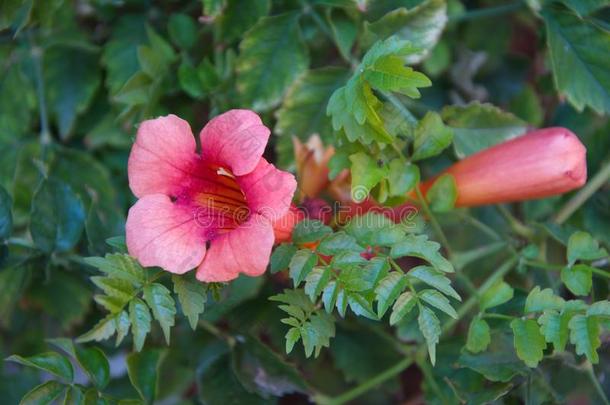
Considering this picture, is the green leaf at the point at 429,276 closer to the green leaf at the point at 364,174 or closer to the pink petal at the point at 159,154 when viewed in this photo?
the green leaf at the point at 364,174

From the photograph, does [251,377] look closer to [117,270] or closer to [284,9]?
[117,270]

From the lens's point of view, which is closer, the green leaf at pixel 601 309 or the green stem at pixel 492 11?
the green leaf at pixel 601 309

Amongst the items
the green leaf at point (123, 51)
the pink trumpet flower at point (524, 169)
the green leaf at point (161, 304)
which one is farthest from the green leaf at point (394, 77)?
the green leaf at point (123, 51)

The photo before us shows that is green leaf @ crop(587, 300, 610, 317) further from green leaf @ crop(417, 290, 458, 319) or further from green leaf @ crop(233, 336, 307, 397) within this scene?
green leaf @ crop(233, 336, 307, 397)

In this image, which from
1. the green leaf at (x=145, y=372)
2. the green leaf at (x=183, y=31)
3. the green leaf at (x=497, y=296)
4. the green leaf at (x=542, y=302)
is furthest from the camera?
the green leaf at (x=183, y=31)

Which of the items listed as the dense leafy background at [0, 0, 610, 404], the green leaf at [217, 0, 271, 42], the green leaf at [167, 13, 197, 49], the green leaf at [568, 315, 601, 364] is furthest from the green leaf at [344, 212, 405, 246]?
the green leaf at [167, 13, 197, 49]

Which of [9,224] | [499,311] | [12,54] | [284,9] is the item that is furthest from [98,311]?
[499,311]
